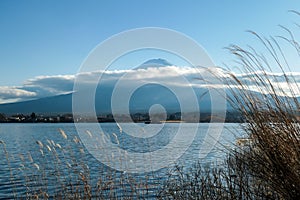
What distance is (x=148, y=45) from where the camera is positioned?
868cm

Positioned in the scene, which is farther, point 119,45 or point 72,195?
point 119,45

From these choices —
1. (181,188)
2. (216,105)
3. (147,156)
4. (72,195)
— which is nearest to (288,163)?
(216,105)

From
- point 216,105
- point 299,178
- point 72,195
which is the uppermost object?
point 216,105

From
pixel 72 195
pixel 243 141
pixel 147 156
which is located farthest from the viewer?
pixel 147 156

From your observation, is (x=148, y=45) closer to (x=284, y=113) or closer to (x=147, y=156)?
(x=284, y=113)

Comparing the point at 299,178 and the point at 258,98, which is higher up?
the point at 258,98

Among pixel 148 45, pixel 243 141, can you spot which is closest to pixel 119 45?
pixel 148 45

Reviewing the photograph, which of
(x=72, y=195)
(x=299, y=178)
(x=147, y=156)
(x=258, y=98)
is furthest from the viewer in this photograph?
(x=147, y=156)

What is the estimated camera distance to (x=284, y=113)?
412 cm

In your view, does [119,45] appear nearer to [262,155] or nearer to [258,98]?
[258,98]

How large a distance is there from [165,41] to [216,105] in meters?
3.48

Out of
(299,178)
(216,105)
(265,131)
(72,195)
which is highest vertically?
(216,105)

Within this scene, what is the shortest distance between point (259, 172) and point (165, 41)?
4.94 metres

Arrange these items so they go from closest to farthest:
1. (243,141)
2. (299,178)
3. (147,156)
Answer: (299,178) → (243,141) → (147,156)
